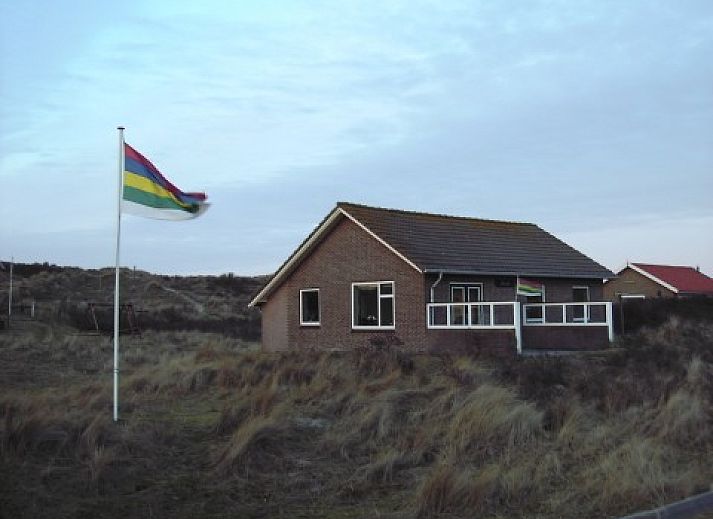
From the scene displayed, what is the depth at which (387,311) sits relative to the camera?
25797mm

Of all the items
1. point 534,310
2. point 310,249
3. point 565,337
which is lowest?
point 565,337

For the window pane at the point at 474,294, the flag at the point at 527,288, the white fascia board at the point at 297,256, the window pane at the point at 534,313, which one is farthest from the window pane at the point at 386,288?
the window pane at the point at 534,313

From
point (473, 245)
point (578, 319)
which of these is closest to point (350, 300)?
point (473, 245)

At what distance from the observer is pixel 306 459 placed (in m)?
9.98

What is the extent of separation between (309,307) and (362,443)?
18127 mm

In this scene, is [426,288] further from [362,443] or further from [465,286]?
[362,443]

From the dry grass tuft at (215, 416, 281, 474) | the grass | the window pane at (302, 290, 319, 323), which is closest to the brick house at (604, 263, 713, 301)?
the window pane at (302, 290, 319, 323)

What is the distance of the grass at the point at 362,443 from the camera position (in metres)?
7.98

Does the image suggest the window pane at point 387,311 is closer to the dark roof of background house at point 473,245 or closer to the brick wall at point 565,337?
the dark roof of background house at point 473,245

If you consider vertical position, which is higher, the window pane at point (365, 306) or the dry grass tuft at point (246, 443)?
the window pane at point (365, 306)

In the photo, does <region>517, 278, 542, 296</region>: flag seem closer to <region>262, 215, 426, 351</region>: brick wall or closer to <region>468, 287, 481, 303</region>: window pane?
<region>468, 287, 481, 303</region>: window pane

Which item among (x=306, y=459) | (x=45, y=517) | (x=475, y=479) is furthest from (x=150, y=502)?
(x=475, y=479)

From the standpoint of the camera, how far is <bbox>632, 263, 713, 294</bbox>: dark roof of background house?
57659 millimetres

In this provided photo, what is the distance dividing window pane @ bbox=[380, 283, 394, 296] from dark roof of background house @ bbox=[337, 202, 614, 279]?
1344 millimetres
